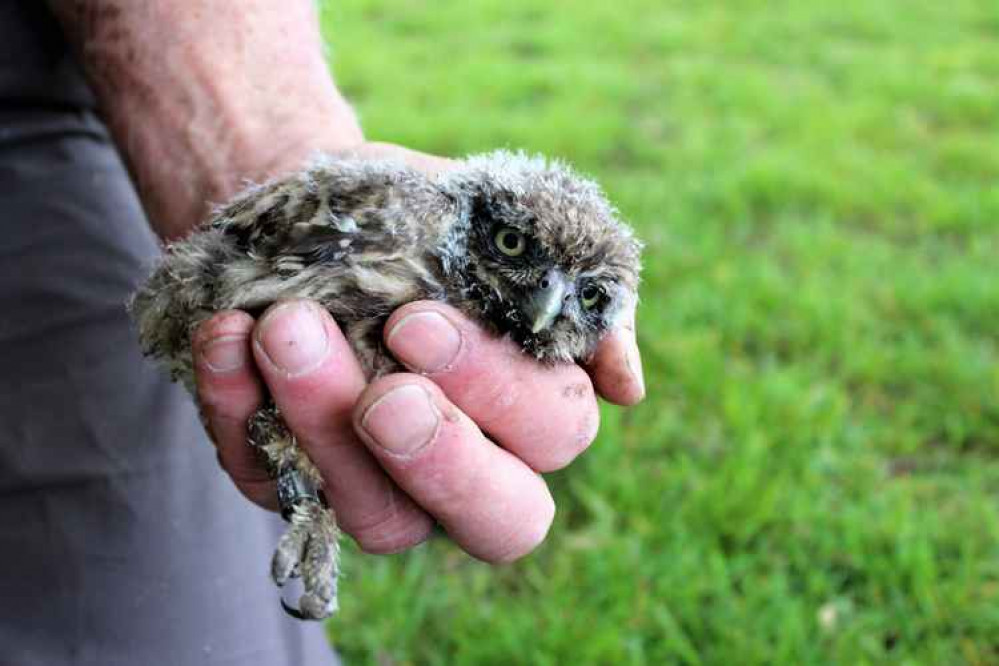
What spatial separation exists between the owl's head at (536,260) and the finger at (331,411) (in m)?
0.35

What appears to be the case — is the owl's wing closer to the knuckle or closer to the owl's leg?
the owl's leg

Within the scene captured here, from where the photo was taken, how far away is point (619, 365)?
2.70 metres

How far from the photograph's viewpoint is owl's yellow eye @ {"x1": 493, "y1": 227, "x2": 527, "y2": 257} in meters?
2.49

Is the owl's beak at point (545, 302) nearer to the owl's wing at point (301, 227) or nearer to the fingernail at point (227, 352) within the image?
the owl's wing at point (301, 227)

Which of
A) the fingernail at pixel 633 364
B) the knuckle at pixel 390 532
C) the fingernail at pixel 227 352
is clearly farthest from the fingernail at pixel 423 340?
the fingernail at pixel 633 364

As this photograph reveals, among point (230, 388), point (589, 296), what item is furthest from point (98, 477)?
point (589, 296)

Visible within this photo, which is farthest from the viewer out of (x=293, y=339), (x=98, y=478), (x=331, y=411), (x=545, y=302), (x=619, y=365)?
(x=98, y=478)

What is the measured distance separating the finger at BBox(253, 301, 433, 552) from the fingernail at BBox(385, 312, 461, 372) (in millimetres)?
138

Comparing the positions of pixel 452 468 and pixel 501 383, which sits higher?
pixel 501 383

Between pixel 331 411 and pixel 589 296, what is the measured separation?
75cm

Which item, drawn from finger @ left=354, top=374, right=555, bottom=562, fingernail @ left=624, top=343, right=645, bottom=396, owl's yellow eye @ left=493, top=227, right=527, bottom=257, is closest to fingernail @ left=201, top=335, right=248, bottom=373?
finger @ left=354, top=374, right=555, bottom=562

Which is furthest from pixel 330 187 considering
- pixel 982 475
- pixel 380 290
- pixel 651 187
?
pixel 651 187

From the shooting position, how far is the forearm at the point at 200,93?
10.2 ft

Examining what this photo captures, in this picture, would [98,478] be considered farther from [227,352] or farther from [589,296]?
[589,296]
